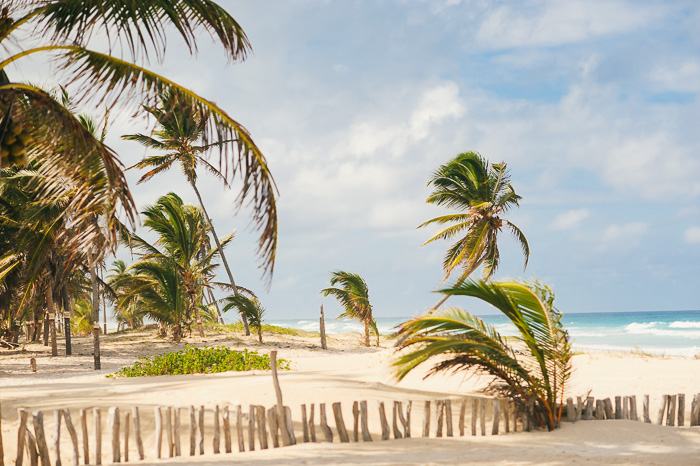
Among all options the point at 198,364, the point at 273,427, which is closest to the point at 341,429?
the point at 273,427

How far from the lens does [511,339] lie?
859cm

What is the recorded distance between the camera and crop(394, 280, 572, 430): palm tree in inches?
329

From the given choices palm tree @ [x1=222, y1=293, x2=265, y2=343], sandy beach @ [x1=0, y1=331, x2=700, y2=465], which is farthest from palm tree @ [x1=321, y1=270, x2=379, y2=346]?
sandy beach @ [x1=0, y1=331, x2=700, y2=465]

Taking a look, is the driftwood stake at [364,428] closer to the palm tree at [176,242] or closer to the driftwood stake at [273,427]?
the driftwood stake at [273,427]

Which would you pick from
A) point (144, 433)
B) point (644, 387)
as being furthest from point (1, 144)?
point (644, 387)

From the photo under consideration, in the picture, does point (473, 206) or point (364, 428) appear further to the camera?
point (473, 206)

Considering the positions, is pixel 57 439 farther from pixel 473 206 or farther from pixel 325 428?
pixel 473 206

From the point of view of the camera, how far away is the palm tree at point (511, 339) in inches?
329

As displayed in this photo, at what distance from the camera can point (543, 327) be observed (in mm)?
8609

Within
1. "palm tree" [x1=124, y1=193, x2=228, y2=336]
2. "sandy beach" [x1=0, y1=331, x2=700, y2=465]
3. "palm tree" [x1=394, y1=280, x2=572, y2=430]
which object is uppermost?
"palm tree" [x1=124, y1=193, x2=228, y2=336]

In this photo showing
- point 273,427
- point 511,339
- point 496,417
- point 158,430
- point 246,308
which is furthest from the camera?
point 246,308

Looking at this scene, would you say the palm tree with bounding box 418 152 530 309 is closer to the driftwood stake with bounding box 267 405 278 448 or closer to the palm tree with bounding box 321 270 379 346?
the palm tree with bounding box 321 270 379 346

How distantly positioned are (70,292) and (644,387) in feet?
76.1

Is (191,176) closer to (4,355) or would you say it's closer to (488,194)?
(4,355)
